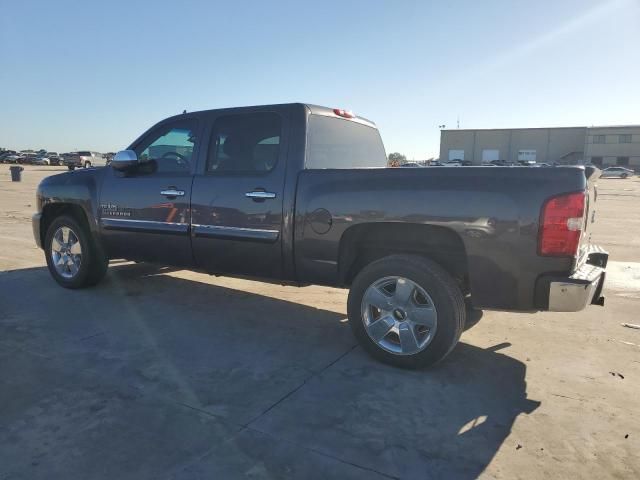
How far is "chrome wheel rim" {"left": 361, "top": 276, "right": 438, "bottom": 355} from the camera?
3484 millimetres

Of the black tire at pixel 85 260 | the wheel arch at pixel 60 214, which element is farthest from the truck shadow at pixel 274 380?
the wheel arch at pixel 60 214

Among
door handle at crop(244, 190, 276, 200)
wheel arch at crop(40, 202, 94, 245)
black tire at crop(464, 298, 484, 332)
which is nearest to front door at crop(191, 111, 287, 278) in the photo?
door handle at crop(244, 190, 276, 200)

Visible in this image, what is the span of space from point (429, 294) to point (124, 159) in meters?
3.23

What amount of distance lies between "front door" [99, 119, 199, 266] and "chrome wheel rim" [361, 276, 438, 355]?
6.32 ft

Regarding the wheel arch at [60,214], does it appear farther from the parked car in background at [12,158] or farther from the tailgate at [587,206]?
the parked car in background at [12,158]

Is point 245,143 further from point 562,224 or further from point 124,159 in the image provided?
point 562,224

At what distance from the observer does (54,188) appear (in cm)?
559

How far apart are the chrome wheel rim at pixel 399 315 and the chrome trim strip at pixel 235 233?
0.95m

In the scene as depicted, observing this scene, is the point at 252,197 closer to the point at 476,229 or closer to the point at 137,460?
the point at 476,229

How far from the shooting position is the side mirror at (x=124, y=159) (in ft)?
15.8

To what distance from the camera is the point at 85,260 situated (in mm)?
5414

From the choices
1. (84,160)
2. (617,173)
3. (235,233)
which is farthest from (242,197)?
(617,173)

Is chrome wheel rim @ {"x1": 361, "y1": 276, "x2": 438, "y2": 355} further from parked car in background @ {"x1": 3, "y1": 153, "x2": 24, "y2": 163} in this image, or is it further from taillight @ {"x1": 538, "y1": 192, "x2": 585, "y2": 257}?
parked car in background @ {"x1": 3, "y1": 153, "x2": 24, "y2": 163}

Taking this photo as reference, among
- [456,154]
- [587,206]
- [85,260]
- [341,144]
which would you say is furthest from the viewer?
[456,154]
